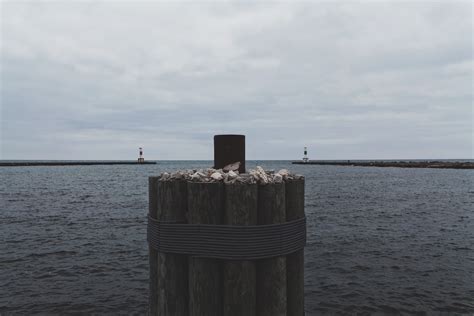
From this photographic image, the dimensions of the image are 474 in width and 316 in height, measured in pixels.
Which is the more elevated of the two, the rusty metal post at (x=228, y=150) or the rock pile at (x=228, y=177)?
the rusty metal post at (x=228, y=150)

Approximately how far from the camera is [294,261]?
344 cm

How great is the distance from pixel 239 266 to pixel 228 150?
4.42 feet

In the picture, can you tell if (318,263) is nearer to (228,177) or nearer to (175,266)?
(175,266)

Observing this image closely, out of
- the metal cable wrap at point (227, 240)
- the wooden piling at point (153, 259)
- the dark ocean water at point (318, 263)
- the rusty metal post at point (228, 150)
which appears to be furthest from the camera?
the dark ocean water at point (318, 263)

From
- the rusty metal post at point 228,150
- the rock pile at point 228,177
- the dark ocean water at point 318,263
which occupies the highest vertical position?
the rusty metal post at point 228,150

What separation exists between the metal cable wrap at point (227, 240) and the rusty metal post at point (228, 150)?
0.90 m

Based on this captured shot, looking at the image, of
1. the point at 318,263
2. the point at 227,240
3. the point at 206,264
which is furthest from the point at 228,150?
the point at 318,263

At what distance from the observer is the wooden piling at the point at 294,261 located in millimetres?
3387

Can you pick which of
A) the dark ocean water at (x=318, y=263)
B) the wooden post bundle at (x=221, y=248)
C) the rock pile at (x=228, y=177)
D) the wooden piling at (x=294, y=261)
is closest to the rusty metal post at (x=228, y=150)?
the rock pile at (x=228, y=177)

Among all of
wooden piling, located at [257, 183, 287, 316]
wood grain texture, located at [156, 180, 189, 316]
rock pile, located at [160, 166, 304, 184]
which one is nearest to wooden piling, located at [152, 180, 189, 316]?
wood grain texture, located at [156, 180, 189, 316]

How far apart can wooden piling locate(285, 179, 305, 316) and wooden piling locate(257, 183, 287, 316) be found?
0.65 ft

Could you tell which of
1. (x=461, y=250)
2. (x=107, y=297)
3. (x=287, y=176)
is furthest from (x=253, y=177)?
(x=461, y=250)

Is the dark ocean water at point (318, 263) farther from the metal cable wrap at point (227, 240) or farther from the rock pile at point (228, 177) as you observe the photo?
the rock pile at point (228, 177)

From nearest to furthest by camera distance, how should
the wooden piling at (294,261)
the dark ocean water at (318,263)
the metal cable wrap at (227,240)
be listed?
the metal cable wrap at (227,240), the wooden piling at (294,261), the dark ocean water at (318,263)
